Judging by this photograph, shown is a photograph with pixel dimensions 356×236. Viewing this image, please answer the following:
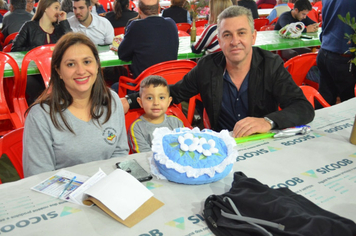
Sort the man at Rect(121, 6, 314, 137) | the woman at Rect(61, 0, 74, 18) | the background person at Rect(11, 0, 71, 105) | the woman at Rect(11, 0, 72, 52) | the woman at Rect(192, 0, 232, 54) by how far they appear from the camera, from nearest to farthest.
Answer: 1. the man at Rect(121, 6, 314, 137)
2. the woman at Rect(192, 0, 232, 54)
3. the background person at Rect(11, 0, 71, 105)
4. the woman at Rect(11, 0, 72, 52)
5. the woman at Rect(61, 0, 74, 18)

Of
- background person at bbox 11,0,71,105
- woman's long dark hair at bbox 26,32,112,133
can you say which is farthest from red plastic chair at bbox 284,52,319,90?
background person at bbox 11,0,71,105

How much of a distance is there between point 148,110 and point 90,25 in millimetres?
2731

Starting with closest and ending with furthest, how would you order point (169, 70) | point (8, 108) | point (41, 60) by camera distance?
point (169, 70) → point (8, 108) → point (41, 60)

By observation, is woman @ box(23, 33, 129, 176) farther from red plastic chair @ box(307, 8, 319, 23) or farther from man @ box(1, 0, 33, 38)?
→ red plastic chair @ box(307, 8, 319, 23)

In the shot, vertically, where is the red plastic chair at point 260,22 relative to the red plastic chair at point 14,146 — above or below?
above

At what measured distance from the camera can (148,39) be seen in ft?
11.0

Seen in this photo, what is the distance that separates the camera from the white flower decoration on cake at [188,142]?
1338 mm

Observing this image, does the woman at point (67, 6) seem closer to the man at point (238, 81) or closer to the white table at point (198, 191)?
the man at point (238, 81)

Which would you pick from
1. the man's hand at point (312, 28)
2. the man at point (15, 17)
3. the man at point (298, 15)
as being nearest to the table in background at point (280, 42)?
the man's hand at point (312, 28)

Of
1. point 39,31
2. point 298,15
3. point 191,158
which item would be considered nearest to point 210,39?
point 39,31

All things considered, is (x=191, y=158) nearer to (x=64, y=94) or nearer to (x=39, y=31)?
(x=64, y=94)

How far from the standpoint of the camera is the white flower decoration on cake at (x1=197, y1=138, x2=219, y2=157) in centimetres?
134

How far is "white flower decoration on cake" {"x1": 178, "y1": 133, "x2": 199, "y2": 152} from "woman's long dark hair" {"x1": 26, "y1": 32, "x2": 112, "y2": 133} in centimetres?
59

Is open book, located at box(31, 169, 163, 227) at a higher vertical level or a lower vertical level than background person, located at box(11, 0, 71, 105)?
lower
